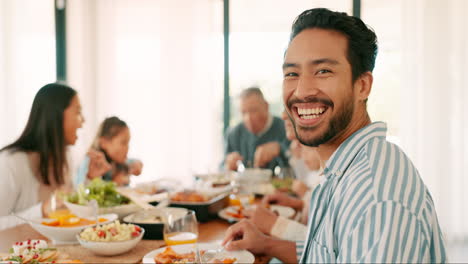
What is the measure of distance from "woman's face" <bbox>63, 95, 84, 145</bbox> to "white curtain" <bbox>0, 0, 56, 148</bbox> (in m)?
1.29

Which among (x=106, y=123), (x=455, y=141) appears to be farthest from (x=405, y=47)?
(x=106, y=123)

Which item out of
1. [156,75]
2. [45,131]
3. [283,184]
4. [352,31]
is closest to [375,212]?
[352,31]

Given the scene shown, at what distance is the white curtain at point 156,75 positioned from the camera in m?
5.01

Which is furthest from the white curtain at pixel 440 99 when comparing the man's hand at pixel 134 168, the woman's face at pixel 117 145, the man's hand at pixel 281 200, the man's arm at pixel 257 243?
the man's arm at pixel 257 243

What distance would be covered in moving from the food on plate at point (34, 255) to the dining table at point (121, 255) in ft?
0.33

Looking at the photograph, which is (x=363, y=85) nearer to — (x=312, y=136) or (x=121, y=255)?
(x=312, y=136)

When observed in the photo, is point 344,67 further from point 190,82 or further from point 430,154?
point 190,82

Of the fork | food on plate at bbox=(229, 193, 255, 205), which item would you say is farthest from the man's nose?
food on plate at bbox=(229, 193, 255, 205)

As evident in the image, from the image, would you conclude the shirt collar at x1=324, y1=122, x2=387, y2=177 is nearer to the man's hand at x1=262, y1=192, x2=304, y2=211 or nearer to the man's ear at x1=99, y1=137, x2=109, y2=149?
the man's hand at x1=262, y1=192, x2=304, y2=211

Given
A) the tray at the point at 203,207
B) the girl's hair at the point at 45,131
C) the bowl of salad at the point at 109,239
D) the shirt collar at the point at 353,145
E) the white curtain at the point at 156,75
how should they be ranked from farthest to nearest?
the white curtain at the point at 156,75 < the girl's hair at the point at 45,131 < the tray at the point at 203,207 < the bowl of salad at the point at 109,239 < the shirt collar at the point at 353,145

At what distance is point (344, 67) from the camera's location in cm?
111

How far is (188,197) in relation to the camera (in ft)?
7.43

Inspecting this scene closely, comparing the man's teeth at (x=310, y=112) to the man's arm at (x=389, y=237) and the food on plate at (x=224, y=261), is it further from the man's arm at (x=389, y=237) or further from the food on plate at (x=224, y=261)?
the food on plate at (x=224, y=261)

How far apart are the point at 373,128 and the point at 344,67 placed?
0.17 metres
